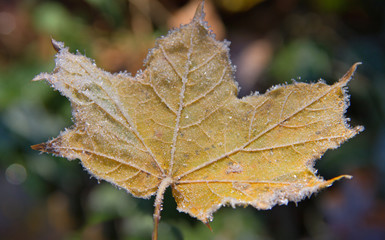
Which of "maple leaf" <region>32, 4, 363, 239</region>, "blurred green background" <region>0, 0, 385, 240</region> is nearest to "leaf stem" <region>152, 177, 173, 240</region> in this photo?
"maple leaf" <region>32, 4, 363, 239</region>

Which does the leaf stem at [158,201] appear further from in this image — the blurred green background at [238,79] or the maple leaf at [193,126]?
the blurred green background at [238,79]

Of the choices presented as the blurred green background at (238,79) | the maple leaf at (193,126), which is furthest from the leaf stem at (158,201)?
the blurred green background at (238,79)

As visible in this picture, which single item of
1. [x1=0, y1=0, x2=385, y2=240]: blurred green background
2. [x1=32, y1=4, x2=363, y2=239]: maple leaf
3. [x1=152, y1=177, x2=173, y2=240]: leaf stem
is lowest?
[x1=152, y1=177, x2=173, y2=240]: leaf stem

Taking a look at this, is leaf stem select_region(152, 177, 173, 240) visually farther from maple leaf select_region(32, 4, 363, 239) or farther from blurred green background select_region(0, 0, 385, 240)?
blurred green background select_region(0, 0, 385, 240)

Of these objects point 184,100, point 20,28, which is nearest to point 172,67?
point 184,100

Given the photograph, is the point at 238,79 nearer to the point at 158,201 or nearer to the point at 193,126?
the point at 193,126

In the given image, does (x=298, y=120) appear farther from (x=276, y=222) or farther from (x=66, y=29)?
(x=66, y=29)
